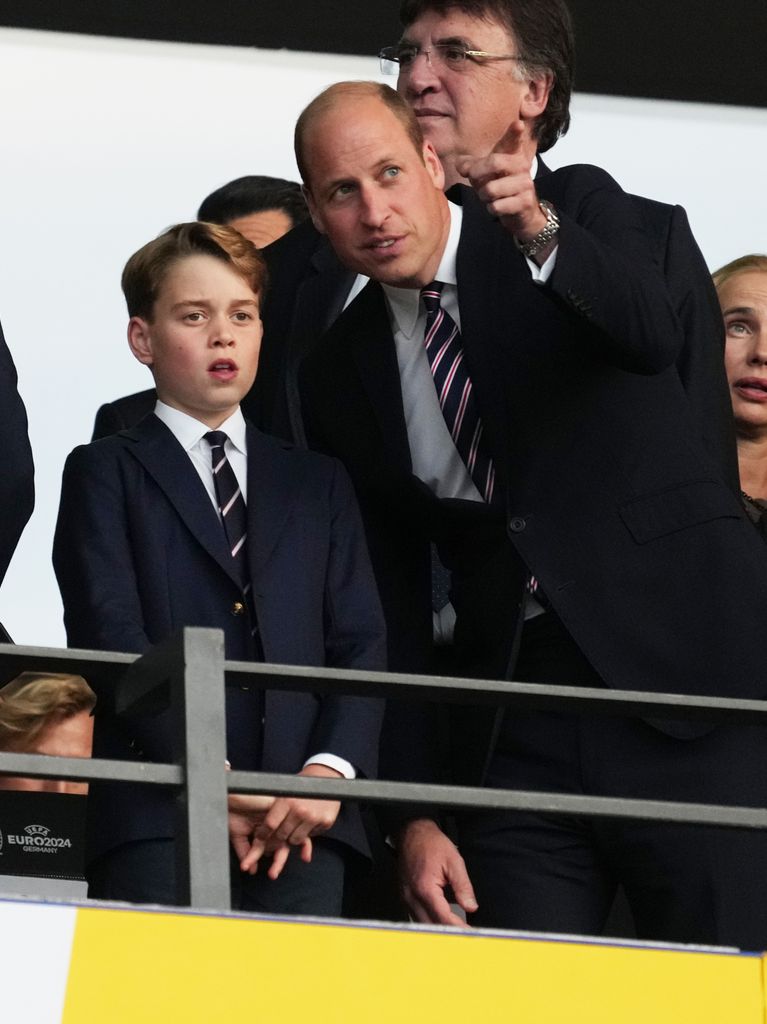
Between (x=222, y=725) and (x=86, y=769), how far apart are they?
175 millimetres

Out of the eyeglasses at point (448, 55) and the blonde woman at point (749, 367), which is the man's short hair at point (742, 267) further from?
the eyeglasses at point (448, 55)

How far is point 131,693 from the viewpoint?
2.54 metres

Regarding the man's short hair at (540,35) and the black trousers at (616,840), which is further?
the man's short hair at (540,35)

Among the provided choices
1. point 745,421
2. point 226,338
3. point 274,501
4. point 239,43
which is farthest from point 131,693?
point 239,43

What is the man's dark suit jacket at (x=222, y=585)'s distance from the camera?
304 cm

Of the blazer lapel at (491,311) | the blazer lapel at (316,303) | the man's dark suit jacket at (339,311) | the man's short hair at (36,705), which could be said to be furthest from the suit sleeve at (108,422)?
the blazer lapel at (491,311)

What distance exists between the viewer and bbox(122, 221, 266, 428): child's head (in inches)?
132

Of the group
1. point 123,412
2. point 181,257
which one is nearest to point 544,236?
point 181,257

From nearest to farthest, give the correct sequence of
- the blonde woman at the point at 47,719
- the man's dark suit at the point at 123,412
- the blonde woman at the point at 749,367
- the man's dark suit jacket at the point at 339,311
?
the man's dark suit jacket at the point at 339,311 < the man's dark suit at the point at 123,412 < the blonde woman at the point at 749,367 < the blonde woman at the point at 47,719

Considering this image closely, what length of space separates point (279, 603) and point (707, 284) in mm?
892

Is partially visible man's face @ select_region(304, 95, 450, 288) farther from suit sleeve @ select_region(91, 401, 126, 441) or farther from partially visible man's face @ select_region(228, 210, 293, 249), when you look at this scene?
partially visible man's face @ select_region(228, 210, 293, 249)

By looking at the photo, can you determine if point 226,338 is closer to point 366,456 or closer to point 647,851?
point 366,456

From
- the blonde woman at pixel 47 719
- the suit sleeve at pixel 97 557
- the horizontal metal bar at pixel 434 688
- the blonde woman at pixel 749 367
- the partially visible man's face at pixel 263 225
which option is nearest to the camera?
the horizontal metal bar at pixel 434 688

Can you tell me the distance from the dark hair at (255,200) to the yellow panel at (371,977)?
8.73 ft
